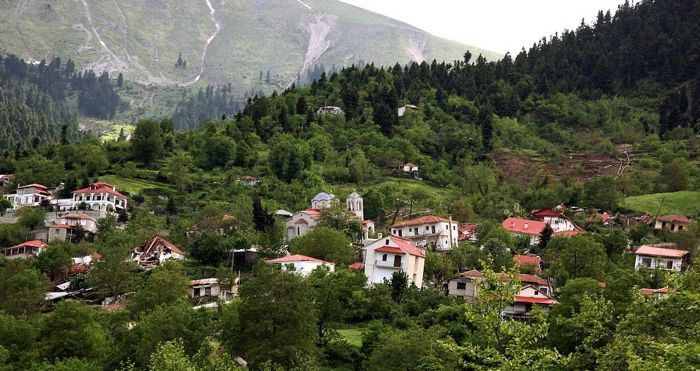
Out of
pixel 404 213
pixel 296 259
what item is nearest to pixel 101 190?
pixel 404 213

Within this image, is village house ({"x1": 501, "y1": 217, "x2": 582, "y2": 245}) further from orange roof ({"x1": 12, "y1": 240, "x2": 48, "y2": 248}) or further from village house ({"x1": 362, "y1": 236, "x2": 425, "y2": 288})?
orange roof ({"x1": 12, "y1": 240, "x2": 48, "y2": 248})

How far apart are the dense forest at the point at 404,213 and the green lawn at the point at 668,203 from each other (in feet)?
1.98

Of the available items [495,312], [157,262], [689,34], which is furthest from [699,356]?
[689,34]

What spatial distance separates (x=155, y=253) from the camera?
6750 centimetres

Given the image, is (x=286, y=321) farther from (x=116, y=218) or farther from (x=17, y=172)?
(x=17, y=172)

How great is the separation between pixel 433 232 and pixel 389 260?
56.6 feet

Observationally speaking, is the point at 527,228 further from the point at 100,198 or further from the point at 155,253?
the point at 100,198

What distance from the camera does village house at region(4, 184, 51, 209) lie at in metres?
87.4

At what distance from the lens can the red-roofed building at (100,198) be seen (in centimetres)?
8512

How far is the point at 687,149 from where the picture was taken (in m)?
118

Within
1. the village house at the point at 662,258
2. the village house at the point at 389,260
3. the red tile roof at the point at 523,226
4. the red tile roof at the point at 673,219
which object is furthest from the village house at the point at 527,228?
the village house at the point at 389,260

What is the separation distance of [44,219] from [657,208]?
65166 millimetres

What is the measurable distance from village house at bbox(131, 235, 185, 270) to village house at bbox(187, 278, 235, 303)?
6.74m

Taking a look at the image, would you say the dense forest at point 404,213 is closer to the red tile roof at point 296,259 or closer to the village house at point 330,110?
the village house at point 330,110
